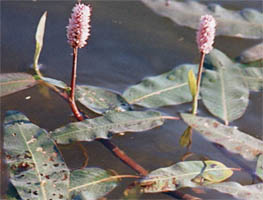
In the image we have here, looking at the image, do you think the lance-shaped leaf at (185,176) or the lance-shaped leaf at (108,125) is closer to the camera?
the lance-shaped leaf at (185,176)

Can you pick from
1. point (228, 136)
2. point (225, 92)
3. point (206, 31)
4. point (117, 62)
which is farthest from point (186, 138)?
point (117, 62)

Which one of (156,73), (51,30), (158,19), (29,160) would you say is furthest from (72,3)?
(29,160)

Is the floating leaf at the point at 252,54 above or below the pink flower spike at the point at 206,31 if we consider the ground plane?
below

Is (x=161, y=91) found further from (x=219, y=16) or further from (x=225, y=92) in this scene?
(x=219, y=16)

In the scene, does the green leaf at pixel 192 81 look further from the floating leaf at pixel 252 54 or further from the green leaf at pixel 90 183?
the floating leaf at pixel 252 54

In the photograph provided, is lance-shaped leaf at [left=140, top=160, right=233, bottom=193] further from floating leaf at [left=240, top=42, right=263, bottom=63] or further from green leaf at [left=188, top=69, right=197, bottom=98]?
floating leaf at [left=240, top=42, right=263, bottom=63]

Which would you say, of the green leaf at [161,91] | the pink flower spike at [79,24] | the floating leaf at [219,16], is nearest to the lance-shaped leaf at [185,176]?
the green leaf at [161,91]
